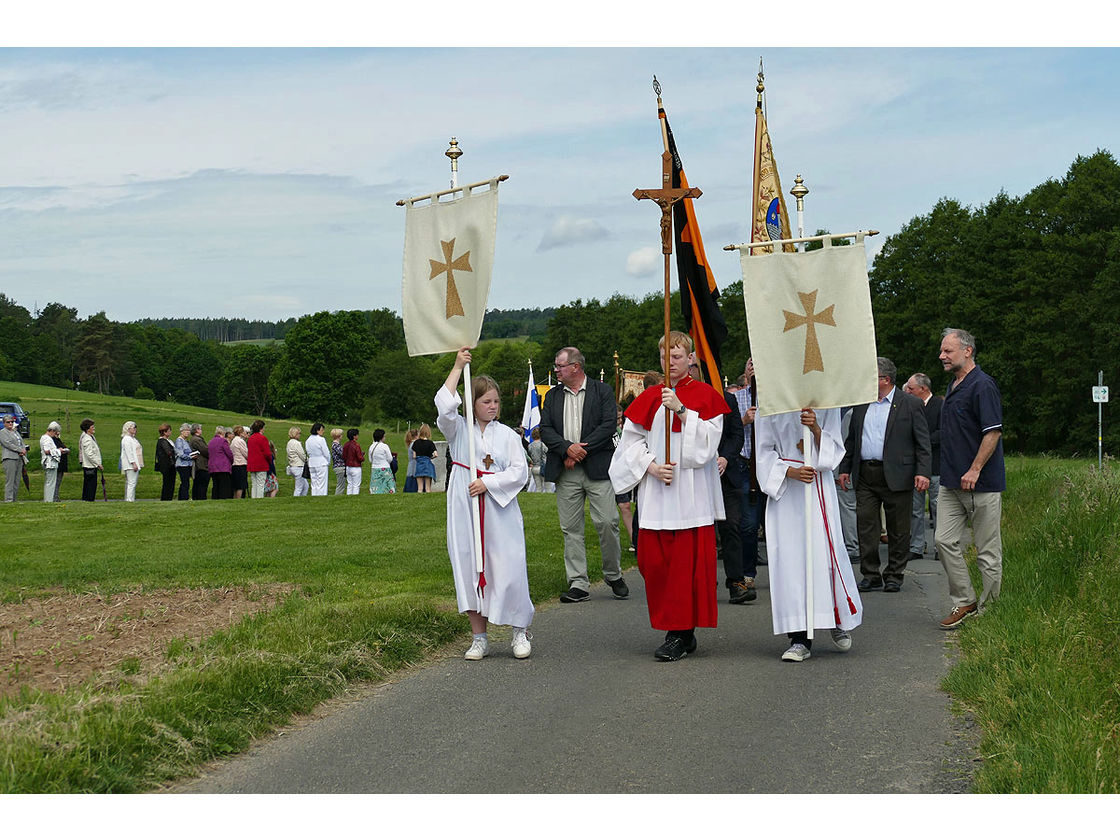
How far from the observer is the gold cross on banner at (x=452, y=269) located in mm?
9266

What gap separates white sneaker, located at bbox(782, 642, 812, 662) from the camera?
28.5 feet

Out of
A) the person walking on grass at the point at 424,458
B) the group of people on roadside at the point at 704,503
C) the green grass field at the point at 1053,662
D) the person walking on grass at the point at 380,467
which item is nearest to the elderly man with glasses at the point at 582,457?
the group of people on roadside at the point at 704,503

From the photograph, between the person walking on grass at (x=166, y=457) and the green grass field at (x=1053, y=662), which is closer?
the green grass field at (x=1053, y=662)

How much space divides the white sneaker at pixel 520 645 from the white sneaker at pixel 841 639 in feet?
7.47

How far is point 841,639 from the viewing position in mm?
9000

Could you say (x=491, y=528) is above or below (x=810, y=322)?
below

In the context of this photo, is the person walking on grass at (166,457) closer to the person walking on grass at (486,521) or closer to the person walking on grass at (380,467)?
the person walking on grass at (380,467)

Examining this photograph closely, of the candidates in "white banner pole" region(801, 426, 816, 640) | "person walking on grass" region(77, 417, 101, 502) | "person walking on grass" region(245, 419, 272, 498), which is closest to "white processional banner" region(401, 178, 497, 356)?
"white banner pole" region(801, 426, 816, 640)

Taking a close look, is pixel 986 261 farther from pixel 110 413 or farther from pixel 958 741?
pixel 958 741

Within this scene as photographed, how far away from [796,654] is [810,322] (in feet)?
8.08

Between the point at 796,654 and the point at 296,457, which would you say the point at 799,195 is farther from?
the point at 296,457

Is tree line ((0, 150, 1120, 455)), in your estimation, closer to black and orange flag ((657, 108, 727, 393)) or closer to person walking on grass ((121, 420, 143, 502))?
person walking on grass ((121, 420, 143, 502))

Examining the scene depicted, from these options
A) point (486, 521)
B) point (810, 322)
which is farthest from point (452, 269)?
point (810, 322)

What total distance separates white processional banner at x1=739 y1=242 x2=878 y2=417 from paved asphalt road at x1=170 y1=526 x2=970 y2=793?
1.96m
